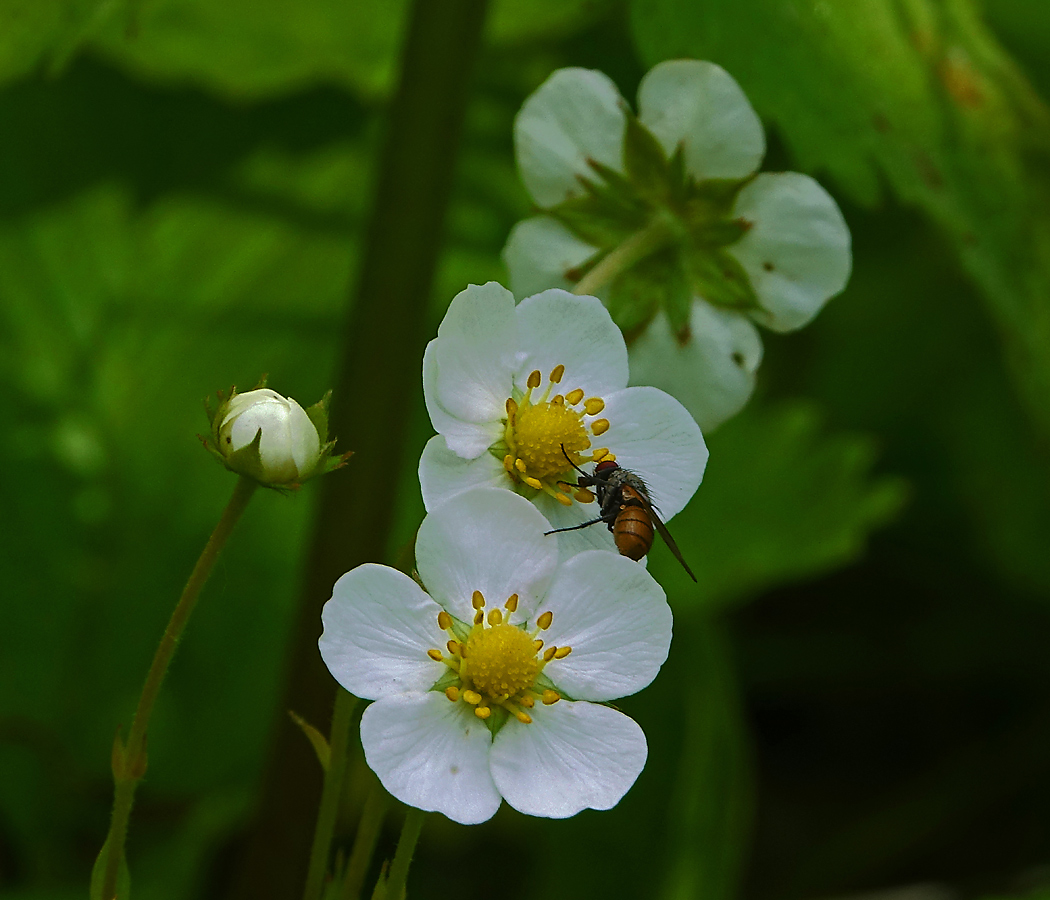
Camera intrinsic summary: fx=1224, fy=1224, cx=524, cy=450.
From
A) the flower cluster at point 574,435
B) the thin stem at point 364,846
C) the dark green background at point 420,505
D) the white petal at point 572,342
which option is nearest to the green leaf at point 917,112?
the dark green background at point 420,505

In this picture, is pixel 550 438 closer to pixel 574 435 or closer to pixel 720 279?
pixel 574 435

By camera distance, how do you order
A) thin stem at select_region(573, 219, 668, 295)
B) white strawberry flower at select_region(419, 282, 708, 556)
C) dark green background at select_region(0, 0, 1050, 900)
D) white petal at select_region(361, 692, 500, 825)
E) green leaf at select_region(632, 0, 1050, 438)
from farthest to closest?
dark green background at select_region(0, 0, 1050, 900) → green leaf at select_region(632, 0, 1050, 438) → thin stem at select_region(573, 219, 668, 295) → white strawberry flower at select_region(419, 282, 708, 556) → white petal at select_region(361, 692, 500, 825)

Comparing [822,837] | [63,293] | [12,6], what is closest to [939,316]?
[822,837]

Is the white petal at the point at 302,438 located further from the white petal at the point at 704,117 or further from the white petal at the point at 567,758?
the white petal at the point at 704,117

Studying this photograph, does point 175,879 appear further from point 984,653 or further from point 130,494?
point 984,653

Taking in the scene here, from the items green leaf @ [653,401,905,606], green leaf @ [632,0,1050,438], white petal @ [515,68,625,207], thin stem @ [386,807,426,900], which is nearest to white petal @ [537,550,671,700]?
thin stem @ [386,807,426,900]

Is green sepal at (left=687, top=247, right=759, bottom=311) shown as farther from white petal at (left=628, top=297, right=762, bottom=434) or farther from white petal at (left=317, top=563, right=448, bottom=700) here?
white petal at (left=317, top=563, right=448, bottom=700)

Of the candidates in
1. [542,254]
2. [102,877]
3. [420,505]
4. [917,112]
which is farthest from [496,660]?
[420,505]
